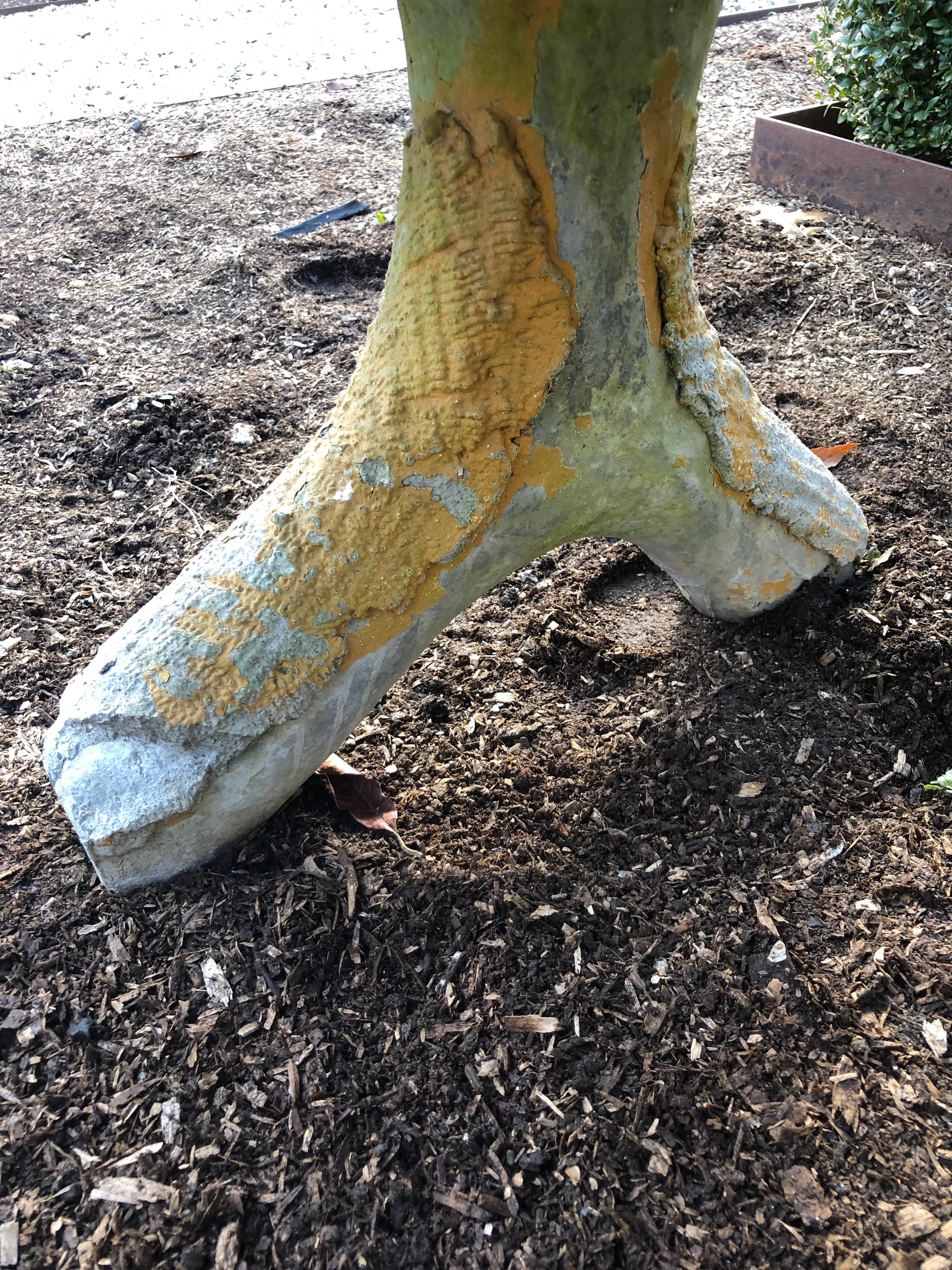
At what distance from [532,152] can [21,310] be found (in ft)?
9.85

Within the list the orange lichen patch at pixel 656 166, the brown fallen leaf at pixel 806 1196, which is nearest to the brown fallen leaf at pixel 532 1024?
the brown fallen leaf at pixel 806 1196

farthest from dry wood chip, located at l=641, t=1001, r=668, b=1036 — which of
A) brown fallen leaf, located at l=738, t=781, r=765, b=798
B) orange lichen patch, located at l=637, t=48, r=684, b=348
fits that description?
orange lichen patch, located at l=637, t=48, r=684, b=348

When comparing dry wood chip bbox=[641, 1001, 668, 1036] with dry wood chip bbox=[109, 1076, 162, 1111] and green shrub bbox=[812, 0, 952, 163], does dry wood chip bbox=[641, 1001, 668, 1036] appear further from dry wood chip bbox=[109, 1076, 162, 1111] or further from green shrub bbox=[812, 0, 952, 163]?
green shrub bbox=[812, 0, 952, 163]

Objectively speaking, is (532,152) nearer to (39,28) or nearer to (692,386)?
(692,386)

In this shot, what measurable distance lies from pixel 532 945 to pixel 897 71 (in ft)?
12.5

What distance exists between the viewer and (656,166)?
4.73 feet

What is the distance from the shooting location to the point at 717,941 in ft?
5.26

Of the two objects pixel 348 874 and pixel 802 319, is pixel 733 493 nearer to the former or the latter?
pixel 348 874

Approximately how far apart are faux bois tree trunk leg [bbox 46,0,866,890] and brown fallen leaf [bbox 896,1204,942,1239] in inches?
44.0

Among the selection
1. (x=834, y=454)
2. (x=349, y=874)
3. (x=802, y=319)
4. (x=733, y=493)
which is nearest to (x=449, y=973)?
(x=349, y=874)

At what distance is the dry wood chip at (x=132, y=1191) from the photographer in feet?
4.39

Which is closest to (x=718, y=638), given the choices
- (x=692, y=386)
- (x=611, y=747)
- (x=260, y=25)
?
(x=611, y=747)

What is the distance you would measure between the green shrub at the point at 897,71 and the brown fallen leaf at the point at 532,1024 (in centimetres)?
369

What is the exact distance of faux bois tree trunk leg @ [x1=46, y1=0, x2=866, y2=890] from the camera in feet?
4.50
